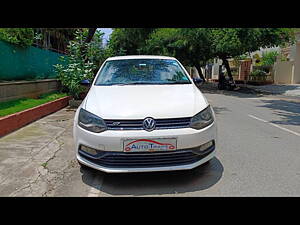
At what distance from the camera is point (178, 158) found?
3.46 meters

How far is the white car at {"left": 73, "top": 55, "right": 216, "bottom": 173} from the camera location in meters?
3.35

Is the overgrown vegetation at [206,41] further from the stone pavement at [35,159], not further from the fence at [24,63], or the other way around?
the stone pavement at [35,159]

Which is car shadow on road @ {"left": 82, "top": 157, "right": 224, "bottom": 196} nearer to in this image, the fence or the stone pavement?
the stone pavement

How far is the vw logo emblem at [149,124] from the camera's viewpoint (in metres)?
3.37

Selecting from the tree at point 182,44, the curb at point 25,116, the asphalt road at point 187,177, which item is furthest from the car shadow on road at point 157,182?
the tree at point 182,44

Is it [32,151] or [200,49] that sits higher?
[200,49]

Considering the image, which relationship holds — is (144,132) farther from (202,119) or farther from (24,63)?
(24,63)

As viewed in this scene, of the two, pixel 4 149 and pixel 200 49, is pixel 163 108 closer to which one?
pixel 4 149

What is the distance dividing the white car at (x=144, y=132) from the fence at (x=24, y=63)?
19.6 ft

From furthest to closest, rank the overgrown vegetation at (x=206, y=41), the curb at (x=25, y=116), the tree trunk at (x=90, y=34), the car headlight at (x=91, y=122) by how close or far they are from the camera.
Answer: the overgrown vegetation at (x=206, y=41)
the tree trunk at (x=90, y=34)
the curb at (x=25, y=116)
the car headlight at (x=91, y=122)

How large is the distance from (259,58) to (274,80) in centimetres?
804
